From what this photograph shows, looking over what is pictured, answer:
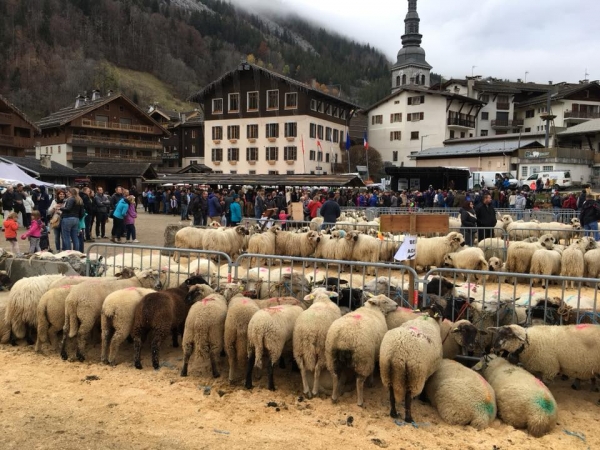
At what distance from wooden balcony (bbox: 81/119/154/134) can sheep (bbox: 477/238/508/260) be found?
55.7 meters

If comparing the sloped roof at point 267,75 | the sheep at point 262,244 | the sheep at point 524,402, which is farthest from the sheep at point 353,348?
the sloped roof at point 267,75

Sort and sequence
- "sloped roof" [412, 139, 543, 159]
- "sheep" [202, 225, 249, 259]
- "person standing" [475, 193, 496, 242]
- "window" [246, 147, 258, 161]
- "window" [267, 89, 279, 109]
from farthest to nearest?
"window" [246, 147, 258, 161] → "window" [267, 89, 279, 109] → "sloped roof" [412, 139, 543, 159] → "person standing" [475, 193, 496, 242] → "sheep" [202, 225, 249, 259]

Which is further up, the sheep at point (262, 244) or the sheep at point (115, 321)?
the sheep at point (262, 244)

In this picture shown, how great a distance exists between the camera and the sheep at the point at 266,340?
207 inches

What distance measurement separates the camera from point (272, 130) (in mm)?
53219

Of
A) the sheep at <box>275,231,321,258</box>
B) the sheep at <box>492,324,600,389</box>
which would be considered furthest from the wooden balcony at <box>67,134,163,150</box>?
the sheep at <box>492,324,600,389</box>

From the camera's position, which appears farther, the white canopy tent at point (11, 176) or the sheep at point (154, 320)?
the white canopy tent at point (11, 176)

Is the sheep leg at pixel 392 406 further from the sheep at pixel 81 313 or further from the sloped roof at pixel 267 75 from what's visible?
the sloped roof at pixel 267 75

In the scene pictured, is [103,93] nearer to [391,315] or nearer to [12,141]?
[12,141]

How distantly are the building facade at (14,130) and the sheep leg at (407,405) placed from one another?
56394mm

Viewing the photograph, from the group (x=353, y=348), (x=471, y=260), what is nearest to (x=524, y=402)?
(x=353, y=348)

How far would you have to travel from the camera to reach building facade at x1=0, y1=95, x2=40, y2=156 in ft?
165

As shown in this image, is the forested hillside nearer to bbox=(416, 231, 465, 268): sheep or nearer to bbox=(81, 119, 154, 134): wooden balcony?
bbox=(81, 119, 154, 134): wooden balcony

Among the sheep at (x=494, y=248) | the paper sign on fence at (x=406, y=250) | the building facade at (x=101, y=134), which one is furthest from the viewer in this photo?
the building facade at (x=101, y=134)
